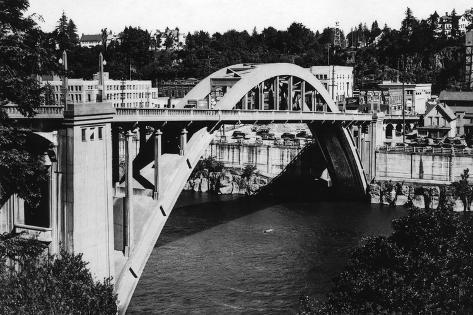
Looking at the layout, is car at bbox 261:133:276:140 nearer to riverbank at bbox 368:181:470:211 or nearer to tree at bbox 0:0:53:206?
riverbank at bbox 368:181:470:211

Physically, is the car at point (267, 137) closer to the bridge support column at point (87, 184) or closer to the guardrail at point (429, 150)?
the guardrail at point (429, 150)

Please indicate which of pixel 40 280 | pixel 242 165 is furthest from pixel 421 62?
pixel 40 280

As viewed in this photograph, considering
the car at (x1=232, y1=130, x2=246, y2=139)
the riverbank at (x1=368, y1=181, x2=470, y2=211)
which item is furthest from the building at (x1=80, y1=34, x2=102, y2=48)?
the riverbank at (x1=368, y1=181, x2=470, y2=211)

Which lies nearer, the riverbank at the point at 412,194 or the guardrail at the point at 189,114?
the guardrail at the point at 189,114

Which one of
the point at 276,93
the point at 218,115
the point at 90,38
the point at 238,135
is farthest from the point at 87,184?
the point at 90,38

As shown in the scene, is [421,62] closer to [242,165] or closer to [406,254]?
[242,165]

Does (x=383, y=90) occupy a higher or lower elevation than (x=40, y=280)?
higher

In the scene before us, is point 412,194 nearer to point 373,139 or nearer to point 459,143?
point 373,139

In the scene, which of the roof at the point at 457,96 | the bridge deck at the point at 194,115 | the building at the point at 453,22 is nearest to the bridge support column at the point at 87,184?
the bridge deck at the point at 194,115
